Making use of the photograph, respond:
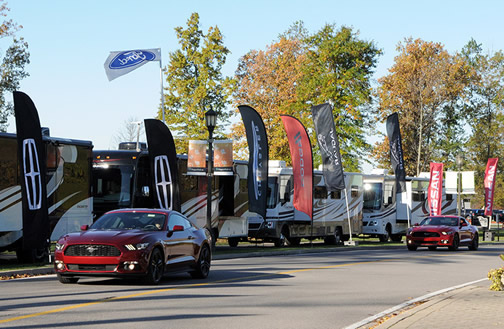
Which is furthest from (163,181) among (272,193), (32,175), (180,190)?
(272,193)

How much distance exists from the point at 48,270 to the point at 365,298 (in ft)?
27.8

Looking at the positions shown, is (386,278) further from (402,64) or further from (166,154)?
(402,64)

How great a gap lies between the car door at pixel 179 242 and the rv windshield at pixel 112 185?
353 inches

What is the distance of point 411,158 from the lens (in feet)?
224

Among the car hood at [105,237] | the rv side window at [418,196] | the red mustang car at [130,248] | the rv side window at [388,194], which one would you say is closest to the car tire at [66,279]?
the red mustang car at [130,248]

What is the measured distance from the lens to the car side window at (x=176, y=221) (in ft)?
57.3

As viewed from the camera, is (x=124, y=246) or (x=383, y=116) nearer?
(x=124, y=246)

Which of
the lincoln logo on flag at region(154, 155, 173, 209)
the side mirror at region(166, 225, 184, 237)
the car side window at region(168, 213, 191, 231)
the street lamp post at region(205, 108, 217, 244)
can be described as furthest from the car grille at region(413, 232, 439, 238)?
the side mirror at region(166, 225, 184, 237)

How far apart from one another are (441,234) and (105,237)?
2217cm

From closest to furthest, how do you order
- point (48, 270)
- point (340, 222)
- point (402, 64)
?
point (48, 270)
point (340, 222)
point (402, 64)

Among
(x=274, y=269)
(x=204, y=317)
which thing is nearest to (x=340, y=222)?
(x=274, y=269)

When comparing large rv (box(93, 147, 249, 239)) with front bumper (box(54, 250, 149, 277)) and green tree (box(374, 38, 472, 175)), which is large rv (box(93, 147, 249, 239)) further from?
green tree (box(374, 38, 472, 175))

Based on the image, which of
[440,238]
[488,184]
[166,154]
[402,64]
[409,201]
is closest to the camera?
[166,154]

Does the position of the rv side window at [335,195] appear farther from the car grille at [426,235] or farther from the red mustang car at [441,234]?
the car grille at [426,235]
